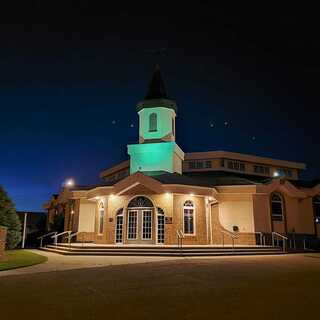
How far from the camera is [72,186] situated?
86.8ft

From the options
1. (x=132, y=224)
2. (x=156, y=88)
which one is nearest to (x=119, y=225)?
(x=132, y=224)

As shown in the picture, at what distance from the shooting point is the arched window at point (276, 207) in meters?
24.2

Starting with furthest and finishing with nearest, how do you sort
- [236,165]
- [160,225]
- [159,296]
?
[236,165] → [160,225] → [159,296]

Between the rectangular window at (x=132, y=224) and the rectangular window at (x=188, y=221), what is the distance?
323 cm

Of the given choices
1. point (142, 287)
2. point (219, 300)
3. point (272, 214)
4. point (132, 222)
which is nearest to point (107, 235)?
point (132, 222)

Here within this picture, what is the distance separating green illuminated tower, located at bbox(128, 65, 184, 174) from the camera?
25688mm

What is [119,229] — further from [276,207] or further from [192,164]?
[192,164]

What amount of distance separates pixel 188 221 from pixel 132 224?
145 inches

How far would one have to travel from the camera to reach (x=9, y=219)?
61.5 ft

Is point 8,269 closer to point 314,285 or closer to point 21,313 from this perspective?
point 21,313

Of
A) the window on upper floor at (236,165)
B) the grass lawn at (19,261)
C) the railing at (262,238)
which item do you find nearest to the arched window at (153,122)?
the railing at (262,238)

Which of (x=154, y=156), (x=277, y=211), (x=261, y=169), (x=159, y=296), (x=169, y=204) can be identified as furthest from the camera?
(x=261, y=169)

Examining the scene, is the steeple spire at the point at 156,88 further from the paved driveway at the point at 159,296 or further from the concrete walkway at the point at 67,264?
the paved driveway at the point at 159,296

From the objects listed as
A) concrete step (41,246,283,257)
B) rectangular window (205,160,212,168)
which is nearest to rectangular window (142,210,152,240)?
concrete step (41,246,283,257)
